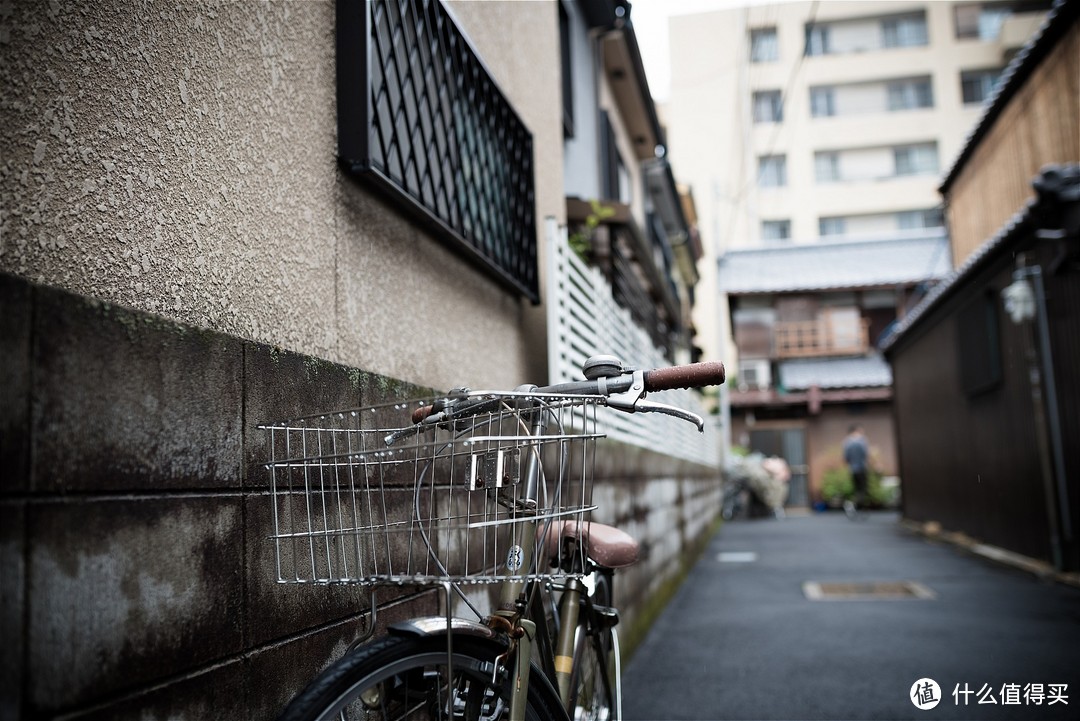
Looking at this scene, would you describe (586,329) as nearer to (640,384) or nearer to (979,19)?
(640,384)

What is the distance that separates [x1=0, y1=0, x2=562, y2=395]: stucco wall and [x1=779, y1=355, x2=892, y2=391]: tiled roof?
25.2 meters

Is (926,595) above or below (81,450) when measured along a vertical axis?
below

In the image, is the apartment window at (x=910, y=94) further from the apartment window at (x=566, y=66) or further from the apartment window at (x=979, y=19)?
the apartment window at (x=566, y=66)

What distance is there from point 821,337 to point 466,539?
27.7 m

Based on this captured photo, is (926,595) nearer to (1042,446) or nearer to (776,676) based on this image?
(1042,446)

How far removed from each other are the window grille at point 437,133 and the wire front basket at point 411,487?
0.95 meters

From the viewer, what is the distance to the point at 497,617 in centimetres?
194

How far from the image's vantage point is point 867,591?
25.4ft

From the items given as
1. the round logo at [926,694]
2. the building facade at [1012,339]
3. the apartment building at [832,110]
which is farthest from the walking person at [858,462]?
the round logo at [926,694]

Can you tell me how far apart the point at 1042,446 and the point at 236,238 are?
8964mm

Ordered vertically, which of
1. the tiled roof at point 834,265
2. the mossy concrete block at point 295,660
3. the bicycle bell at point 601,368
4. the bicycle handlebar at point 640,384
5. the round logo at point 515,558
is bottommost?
the mossy concrete block at point 295,660

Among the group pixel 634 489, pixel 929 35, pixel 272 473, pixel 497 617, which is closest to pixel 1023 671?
pixel 634 489

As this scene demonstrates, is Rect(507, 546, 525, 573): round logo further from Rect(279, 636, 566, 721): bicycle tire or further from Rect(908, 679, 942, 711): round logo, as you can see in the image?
Rect(908, 679, 942, 711): round logo

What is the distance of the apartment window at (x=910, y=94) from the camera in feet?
116
